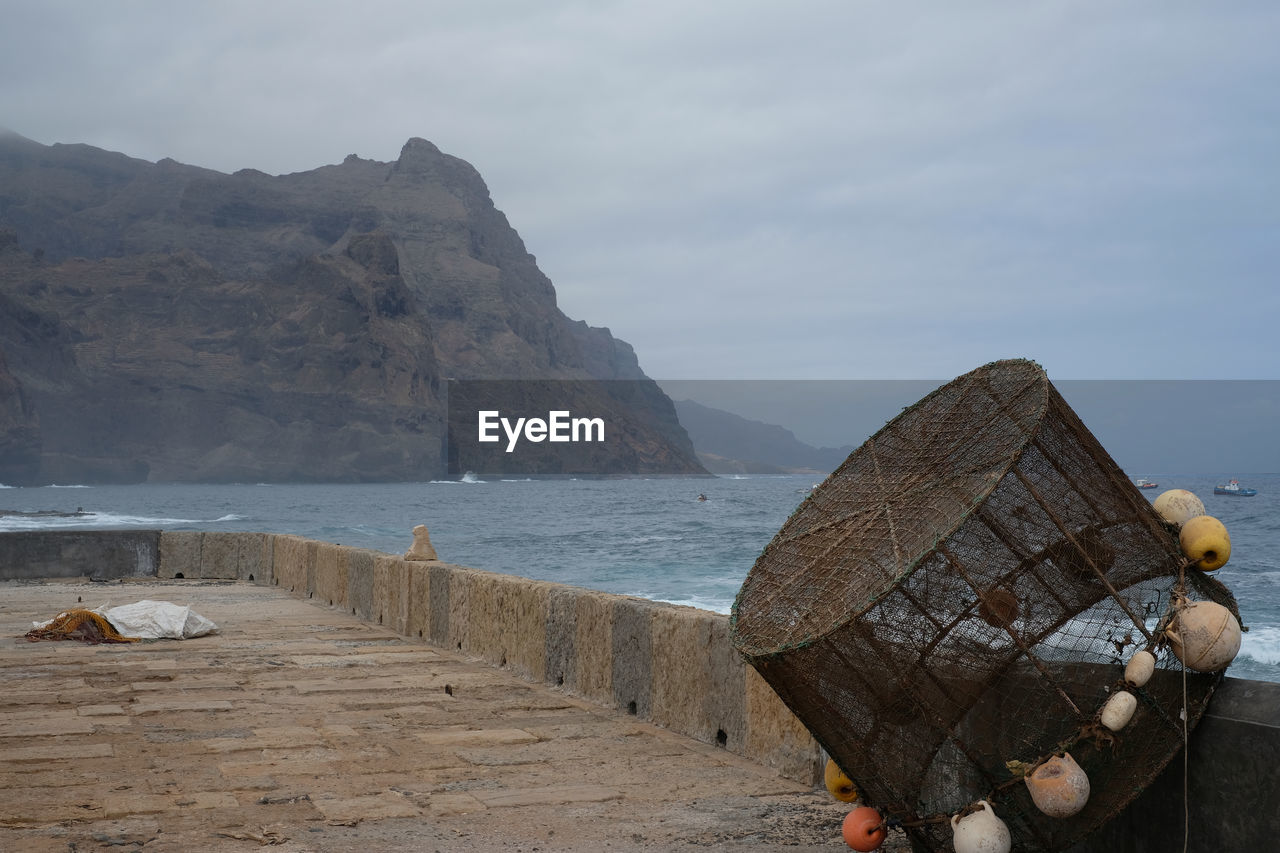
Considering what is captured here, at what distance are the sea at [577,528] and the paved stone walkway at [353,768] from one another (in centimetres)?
152

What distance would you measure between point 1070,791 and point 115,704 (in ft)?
18.6

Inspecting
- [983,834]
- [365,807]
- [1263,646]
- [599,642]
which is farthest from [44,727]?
[1263,646]

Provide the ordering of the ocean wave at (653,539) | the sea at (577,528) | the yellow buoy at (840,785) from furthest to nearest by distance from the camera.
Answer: the ocean wave at (653,539), the sea at (577,528), the yellow buoy at (840,785)

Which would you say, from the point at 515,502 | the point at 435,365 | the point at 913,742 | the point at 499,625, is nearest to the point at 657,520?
the point at 515,502

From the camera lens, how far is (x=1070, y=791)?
120 inches

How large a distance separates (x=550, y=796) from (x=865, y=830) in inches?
64.6

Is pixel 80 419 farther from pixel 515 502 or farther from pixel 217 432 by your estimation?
pixel 515 502

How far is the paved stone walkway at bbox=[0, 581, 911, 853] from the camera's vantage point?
422 centimetres

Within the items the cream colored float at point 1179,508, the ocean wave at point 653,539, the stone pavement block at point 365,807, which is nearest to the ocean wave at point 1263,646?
the cream colored float at point 1179,508

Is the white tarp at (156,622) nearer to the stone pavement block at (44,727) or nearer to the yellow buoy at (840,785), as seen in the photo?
the stone pavement block at (44,727)

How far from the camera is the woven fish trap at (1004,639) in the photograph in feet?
10.5

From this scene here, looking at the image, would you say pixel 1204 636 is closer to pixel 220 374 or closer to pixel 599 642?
pixel 599 642

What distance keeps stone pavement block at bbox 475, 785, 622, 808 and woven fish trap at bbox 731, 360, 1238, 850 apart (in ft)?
4.96

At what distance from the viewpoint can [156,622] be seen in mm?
10328
